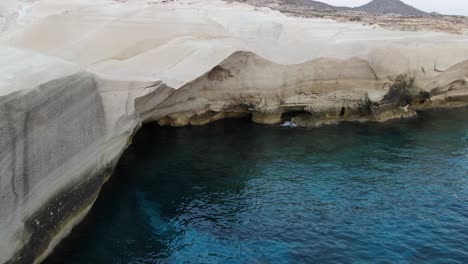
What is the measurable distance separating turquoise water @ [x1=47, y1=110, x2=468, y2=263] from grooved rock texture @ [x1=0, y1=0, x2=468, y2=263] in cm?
181

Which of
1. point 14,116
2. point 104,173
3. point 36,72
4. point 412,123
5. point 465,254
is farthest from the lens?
point 412,123

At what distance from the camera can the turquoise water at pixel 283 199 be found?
661 inches

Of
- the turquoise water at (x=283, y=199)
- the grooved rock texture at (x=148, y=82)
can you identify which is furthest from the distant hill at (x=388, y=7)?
the turquoise water at (x=283, y=199)

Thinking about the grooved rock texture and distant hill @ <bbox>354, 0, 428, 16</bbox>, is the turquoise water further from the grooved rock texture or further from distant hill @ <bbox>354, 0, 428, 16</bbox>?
distant hill @ <bbox>354, 0, 428, 16</bbox>

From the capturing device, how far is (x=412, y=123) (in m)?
31.7

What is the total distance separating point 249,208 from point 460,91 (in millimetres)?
23721

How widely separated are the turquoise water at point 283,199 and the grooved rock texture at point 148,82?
5.92ft

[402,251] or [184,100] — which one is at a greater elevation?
[184,100]

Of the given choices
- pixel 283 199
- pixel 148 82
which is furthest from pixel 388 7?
pixel 148 82

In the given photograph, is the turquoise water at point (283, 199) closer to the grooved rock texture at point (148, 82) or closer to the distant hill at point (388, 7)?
the grooved rock texture at point (148, 82)

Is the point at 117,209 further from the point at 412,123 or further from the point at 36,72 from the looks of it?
the point at 412,123

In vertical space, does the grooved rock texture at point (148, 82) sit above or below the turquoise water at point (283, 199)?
above

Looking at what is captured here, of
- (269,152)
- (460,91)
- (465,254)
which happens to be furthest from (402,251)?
(460,91)

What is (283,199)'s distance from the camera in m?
20.8
